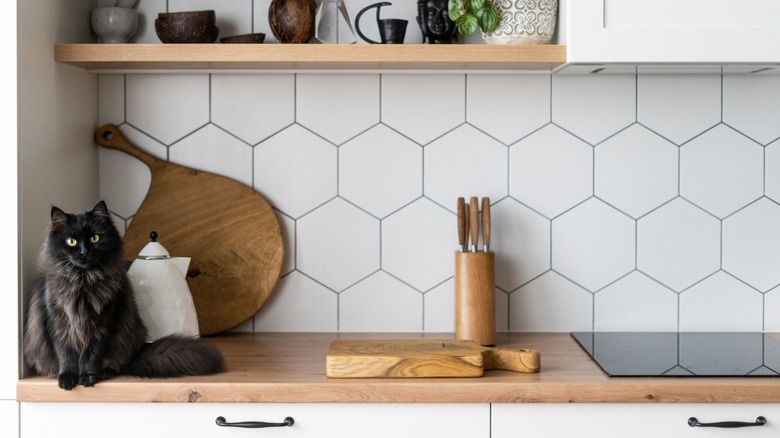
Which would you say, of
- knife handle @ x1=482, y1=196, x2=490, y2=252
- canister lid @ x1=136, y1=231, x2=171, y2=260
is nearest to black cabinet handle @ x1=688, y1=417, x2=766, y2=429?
knife handle @ x1=482, y1=196, x2=490, y2=252

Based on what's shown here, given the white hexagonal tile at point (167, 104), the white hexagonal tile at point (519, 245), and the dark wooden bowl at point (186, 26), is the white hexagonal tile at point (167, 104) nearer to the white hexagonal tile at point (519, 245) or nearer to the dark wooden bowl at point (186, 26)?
the dark wooden bowl at point (186, 26)

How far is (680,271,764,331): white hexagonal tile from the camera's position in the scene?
2.04 metres

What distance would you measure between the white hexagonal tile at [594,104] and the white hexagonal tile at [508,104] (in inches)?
1.3

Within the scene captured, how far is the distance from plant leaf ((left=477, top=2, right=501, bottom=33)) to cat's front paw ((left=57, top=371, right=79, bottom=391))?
104cm

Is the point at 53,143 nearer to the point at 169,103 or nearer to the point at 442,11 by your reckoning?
the point at 169,103

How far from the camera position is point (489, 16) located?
1.79 meters

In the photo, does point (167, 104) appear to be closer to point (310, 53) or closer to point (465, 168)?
point (310, 53)

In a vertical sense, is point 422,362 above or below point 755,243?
below

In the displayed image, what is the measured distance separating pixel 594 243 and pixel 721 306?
0.33 meters

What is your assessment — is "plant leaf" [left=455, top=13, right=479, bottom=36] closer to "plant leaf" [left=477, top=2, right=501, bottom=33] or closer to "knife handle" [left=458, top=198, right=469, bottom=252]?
"plant leaf" [left=477, top=2, right=501, bottom=33]

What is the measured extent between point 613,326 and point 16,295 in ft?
4.26

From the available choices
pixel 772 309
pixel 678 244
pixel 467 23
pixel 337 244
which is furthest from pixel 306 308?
pixel 772 309

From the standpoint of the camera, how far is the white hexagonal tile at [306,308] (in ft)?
6.71

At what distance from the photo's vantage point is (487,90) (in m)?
2.02
